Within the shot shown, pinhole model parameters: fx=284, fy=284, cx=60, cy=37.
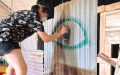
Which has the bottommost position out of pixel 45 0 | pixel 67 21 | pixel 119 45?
pixel 119 45

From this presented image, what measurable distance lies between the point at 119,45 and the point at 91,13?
402 millimetres

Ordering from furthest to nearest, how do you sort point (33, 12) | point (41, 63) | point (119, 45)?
point (41, 63) → point (33, 12) → point (119, 45)

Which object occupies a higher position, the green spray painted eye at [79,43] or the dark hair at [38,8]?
the dark hair at [38,8]

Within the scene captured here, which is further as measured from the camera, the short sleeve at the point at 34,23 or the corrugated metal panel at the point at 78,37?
the short sleeve at the point at 34,23

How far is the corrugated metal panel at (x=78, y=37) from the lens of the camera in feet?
7.72

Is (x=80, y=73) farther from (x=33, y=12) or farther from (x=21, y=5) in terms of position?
(x=21, y=5)

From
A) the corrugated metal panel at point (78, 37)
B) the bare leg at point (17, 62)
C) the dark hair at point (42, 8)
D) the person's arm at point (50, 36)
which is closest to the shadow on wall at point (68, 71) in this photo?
the corrugated metal panel at point (78, 37)

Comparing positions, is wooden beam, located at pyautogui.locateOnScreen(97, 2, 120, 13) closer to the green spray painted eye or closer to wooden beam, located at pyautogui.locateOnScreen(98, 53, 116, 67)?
the green spray painted eye

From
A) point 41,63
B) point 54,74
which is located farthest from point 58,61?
point 41,63

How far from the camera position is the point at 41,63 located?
317 centimetres

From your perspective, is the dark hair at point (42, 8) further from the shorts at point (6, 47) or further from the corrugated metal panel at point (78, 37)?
the shorts at point (6, 47)

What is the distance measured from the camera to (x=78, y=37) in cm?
251

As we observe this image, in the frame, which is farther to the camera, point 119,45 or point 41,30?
point 41,30

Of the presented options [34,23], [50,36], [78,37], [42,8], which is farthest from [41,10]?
[78,37]
